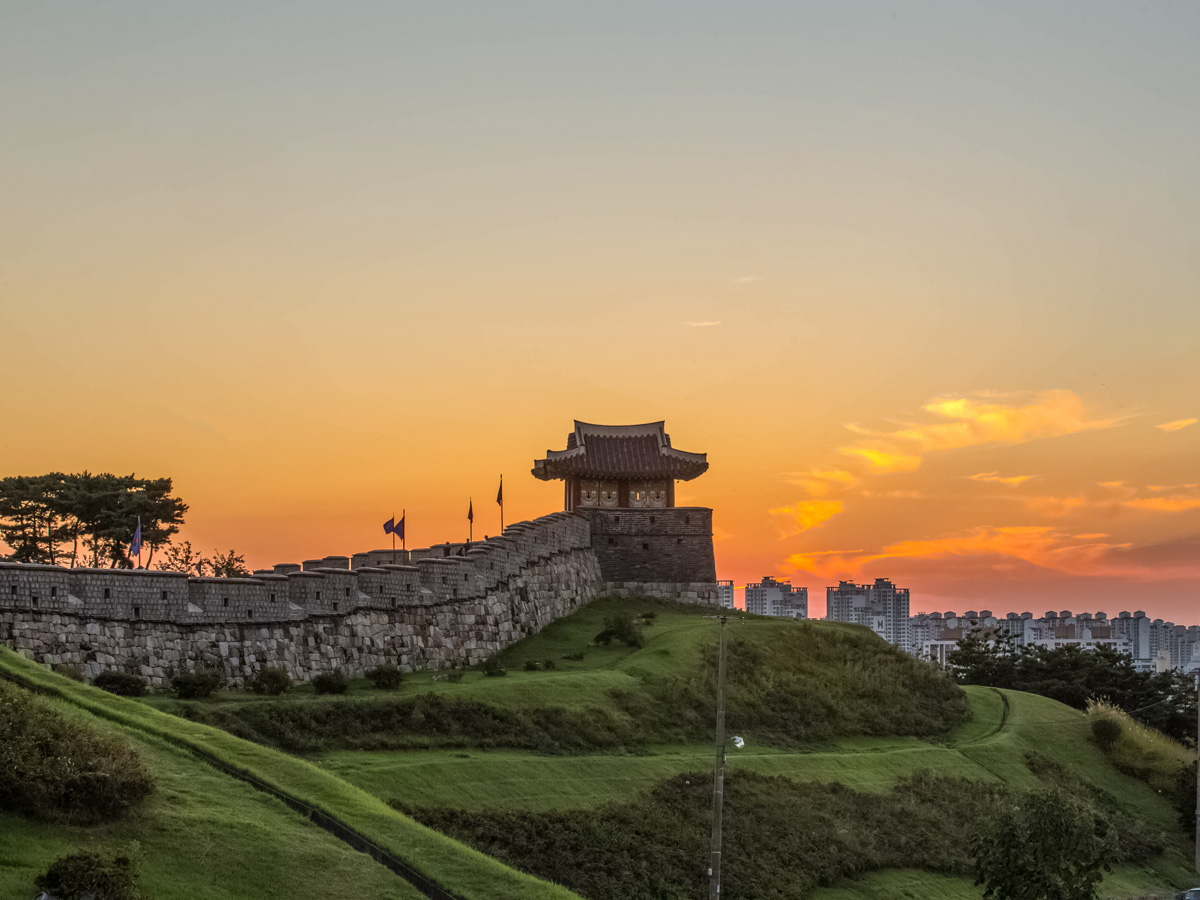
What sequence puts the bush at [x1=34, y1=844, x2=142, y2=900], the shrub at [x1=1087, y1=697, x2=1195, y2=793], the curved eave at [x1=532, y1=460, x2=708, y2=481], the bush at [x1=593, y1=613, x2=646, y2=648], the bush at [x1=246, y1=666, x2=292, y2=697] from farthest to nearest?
1. the curved eave at [x1=532, y1=460, x2=708, y2=481]
2. the bush at [x1=593, y1=613, x2=646, y2=648]
3. the shrub at [x1=1087, y1=697, x2=1195, y2=793]
4. the bush at [x1=246, y1=666, x2=292, y2=697]
5. the bush at [x1=34, y1=844, x2=142, y2=900]

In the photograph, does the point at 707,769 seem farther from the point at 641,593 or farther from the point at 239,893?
the point at 641,593

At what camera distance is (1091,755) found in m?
55.3

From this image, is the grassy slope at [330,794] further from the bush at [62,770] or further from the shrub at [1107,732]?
the shrub at [1107,732]

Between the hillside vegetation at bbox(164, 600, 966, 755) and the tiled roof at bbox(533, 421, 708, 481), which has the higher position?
the tiled roof at bbox(533, 421, 708, 481)

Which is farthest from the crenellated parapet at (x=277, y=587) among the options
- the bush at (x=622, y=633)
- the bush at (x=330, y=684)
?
the bush at (x=622, y=633)

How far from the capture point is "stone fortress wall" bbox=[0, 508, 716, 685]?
114ft

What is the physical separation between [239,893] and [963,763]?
35.0m

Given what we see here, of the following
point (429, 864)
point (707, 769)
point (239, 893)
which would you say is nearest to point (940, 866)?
point (707, 769)

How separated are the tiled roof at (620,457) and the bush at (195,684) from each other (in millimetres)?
39530

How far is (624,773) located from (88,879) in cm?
2132

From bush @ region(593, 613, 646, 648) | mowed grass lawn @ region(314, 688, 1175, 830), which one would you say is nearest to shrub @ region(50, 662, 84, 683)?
mowed grass lawn @ region(314, 688, 1175, 830)

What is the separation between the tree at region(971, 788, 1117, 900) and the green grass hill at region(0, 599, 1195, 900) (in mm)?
2685

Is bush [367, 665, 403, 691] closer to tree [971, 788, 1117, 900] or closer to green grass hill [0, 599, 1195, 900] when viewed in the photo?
green grass hill [0, 599, 1195, 900]

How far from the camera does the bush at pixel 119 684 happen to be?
113 ft
